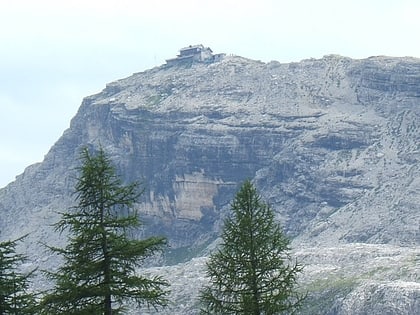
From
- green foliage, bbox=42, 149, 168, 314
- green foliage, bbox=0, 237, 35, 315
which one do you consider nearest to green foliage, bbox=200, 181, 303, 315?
green foliage, bbox=42, 149, 168, 314

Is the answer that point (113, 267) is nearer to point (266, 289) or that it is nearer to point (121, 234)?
point (121, 234)

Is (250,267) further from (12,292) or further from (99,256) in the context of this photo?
(12,292)

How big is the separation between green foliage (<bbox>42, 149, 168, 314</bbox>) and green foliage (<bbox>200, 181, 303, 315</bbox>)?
10.6 ft

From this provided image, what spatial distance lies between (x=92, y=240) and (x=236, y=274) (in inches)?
260

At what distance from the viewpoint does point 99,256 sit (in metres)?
35.7

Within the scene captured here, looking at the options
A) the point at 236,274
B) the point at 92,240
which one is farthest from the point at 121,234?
the point at 236,274

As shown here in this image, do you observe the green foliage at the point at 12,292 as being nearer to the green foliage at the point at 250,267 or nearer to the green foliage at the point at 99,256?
the green foliage at the point at 99,256

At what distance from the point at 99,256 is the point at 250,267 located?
645 cm

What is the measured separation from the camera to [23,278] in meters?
40.1

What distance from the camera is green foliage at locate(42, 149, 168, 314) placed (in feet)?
115

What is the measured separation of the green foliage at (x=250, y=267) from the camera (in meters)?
37.5

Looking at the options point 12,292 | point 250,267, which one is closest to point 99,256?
point 12,292

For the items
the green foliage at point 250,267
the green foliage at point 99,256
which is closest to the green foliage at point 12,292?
the green foliage at point 99,256

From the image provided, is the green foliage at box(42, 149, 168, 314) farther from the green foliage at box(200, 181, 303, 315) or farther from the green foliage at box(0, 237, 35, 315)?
the green foliage at box(0, 237, 35, 315)
